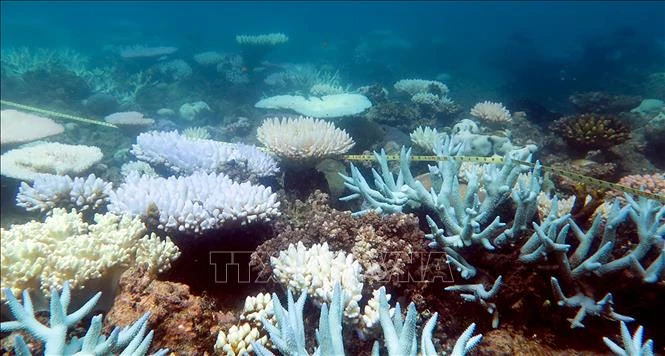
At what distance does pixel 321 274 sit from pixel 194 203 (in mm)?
1615

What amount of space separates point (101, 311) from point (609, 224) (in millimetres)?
4186

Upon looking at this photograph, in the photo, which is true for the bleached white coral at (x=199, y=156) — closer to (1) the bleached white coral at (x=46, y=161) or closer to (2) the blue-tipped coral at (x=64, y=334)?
(1) the bleached white coral at (x=46, y=161)

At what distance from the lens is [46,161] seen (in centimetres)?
543

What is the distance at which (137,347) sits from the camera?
7.37 feet

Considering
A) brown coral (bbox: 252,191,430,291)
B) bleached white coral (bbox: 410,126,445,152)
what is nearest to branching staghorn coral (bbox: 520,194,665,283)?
brown coral (bbox: 252,191,430,291)

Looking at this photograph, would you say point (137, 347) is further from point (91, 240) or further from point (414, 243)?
point (414, 243)

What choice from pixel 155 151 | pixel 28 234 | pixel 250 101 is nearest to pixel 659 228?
pixel 28 234

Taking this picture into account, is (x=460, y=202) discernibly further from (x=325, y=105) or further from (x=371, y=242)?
(x=325, y=105)

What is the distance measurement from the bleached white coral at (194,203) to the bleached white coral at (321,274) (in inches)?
30.2

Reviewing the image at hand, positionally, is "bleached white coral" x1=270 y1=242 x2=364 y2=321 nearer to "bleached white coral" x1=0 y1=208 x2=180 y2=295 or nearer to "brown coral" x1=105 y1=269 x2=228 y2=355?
"brown coral" x1=105 y1=269 x2=228 y2=355

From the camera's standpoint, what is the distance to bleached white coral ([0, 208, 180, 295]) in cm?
290

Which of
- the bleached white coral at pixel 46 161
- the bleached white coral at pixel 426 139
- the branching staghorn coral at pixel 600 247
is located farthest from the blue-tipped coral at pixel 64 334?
the bleached white coral at pixel 426 139

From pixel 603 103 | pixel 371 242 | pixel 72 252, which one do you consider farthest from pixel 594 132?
pixel 72 252

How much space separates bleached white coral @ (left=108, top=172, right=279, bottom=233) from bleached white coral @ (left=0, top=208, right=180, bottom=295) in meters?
0.20
